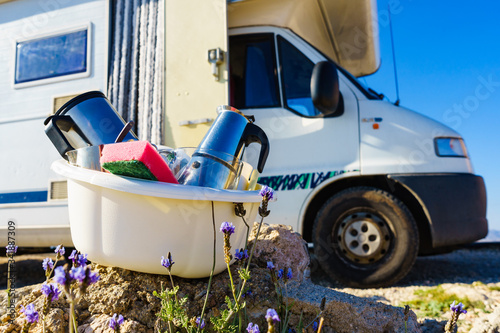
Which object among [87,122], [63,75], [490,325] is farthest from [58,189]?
[490,325]

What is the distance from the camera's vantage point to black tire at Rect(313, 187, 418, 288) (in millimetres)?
3260

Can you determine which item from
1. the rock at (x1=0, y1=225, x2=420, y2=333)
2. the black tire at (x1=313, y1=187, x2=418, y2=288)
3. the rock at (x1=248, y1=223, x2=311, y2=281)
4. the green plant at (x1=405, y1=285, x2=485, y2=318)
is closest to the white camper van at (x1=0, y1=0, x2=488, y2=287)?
the black tire at (x1=313, y1=187, x2=418, y2=288)

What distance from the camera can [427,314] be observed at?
251 centimetres

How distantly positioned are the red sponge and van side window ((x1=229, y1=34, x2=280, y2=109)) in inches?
89.9

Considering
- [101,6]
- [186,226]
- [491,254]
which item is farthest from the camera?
[491,254]

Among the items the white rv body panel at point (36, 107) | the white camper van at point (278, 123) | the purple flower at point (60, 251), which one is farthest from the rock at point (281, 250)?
the white rv body panel at point (36, 107)

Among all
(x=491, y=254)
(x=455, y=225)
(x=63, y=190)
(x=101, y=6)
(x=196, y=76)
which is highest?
(x=101, y=6)

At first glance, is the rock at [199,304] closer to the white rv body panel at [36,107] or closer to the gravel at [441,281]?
the gravel at [441,281]

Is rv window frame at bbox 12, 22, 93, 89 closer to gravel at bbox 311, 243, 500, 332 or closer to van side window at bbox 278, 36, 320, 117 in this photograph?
van side window at bbox 278, 36, 320, 117

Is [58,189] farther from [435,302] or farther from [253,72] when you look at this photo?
[435,302]

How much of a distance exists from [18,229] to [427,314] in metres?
3.51

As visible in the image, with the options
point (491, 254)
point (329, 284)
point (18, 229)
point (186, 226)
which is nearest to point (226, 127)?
point (186, 226)

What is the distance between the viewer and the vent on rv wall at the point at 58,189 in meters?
3.59

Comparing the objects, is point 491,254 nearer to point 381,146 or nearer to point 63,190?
point 381,146
